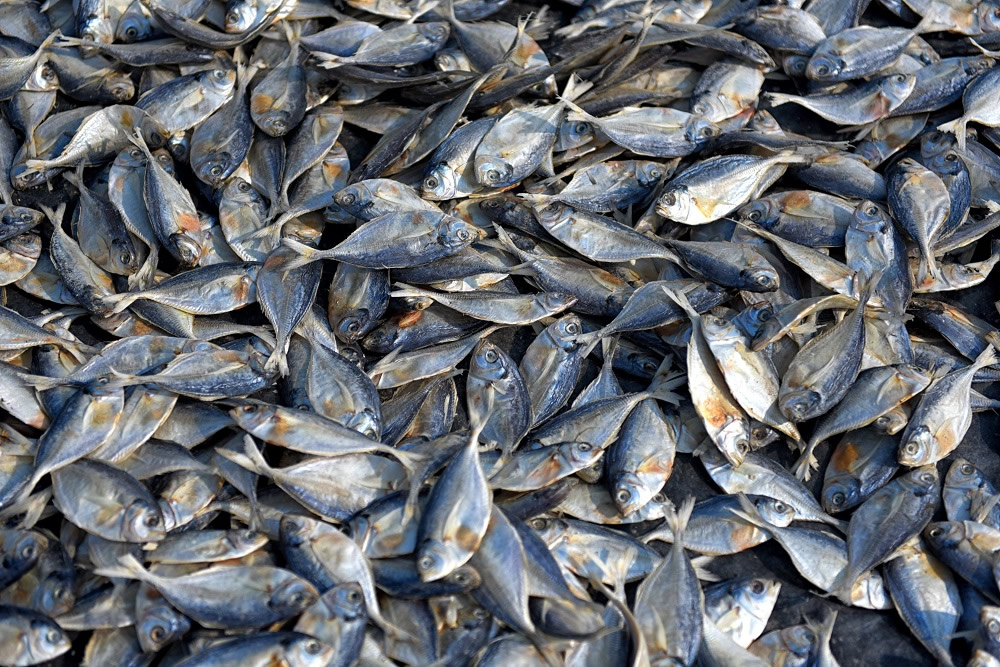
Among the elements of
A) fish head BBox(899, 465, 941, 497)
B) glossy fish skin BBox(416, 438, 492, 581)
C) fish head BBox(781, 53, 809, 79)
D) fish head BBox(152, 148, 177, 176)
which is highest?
Result: fish head BBox(781, 53, 809, 79)

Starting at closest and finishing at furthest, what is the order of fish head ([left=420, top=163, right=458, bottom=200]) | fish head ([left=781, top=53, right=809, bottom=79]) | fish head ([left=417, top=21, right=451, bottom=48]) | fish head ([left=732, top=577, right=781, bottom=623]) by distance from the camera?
fish head ([left=732, top=577, right=781, bottom=623]) → fish head ([left=420, top=163, right=458, bottom=200]) → fish head ([left=417, top=21, right=451, bottom=48]) → fish head ([left=781, top=53, right=809, bottom=79])

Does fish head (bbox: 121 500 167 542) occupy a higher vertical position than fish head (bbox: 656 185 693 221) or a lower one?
lower

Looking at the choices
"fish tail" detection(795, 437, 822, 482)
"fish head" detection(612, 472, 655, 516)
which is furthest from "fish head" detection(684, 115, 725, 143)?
"fish head" detection(612, 472, 655, 516)

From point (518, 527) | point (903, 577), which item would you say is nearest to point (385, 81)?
point (518, 527)

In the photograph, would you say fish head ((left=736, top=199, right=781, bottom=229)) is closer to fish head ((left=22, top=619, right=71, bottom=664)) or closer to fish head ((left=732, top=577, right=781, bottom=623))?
fish head ((left=732, top=577, right=781, bottom=623))

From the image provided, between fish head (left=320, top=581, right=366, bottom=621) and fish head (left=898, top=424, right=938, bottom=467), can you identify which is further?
fish head (left=898, top=424, right=938, bottom=467)

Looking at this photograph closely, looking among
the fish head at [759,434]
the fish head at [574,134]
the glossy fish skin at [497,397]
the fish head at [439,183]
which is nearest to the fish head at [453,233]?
the fish head at [439,183]

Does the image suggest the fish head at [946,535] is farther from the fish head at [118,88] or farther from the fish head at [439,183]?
the fish head at [118,88]

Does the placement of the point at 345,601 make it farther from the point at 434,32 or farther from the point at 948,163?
the point at 948,163
